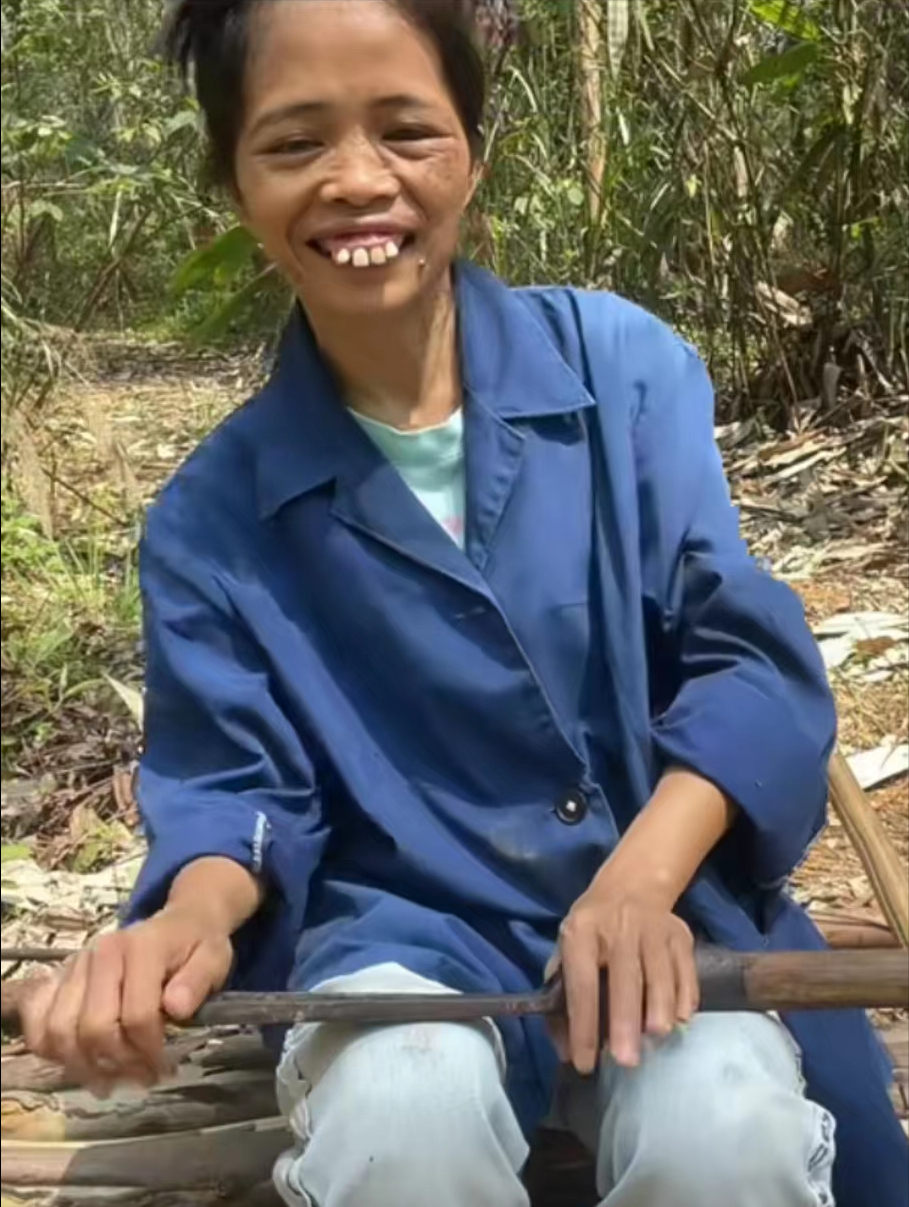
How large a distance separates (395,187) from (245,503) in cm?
23

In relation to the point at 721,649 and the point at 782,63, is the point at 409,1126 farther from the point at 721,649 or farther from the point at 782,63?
the point at 782,63

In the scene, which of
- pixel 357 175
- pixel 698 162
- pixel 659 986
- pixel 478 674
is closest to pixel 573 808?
pixel 478 674

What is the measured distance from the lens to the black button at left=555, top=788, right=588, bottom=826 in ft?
3.59

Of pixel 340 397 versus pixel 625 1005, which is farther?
pixel 340 397

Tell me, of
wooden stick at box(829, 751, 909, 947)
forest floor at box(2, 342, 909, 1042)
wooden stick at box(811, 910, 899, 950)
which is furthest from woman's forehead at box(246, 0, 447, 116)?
forest floor at box(2, 342, 909, 1042)

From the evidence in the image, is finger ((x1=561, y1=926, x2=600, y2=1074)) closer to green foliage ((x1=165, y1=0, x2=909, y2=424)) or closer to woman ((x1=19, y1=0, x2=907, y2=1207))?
woman ((x1=19, y1=0, x2=907, y2=1207))

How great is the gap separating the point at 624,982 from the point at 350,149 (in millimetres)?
513

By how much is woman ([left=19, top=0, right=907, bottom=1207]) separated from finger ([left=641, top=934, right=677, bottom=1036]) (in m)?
0.05

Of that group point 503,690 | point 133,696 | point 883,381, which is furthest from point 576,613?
point 883,381

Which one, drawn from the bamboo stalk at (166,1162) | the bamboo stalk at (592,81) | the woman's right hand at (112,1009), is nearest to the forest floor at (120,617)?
the bamboo stalk at (166,1162)

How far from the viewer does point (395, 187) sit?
1041 millimetres

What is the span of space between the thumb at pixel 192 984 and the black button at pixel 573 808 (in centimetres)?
25

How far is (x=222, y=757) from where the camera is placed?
1.08m

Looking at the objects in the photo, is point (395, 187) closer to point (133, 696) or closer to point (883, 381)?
point (133, 696)
